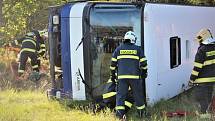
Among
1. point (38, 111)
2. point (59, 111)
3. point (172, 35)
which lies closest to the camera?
point (59, 111)

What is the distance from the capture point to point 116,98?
368 inches

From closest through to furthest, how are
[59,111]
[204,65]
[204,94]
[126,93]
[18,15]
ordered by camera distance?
1. [126,93]
2. [204,65]
3. [204,94]
4. [59,111]
5. [18,15]

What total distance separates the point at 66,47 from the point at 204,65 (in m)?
2.74

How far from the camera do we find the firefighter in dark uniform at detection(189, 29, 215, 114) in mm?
9320

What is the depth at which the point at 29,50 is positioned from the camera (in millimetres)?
14695

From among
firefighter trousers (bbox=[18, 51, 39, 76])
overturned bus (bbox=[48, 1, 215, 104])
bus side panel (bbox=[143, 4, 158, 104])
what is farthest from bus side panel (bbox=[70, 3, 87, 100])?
firefighter trousers (bbox=[18, 51, 39, 76])

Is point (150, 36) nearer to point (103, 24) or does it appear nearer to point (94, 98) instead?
point (103, 24)

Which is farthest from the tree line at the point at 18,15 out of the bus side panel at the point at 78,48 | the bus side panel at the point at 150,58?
the bus side panel at the point at 150,58

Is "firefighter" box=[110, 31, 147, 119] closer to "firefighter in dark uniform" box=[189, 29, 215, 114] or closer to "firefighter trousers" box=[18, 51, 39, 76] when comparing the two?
"firefighter in dark uniform" box=[189, 29, 215, 114]

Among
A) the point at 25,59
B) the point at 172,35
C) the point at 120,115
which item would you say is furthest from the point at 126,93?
the point at 25,59

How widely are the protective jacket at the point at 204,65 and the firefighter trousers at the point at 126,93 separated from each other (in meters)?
1.02

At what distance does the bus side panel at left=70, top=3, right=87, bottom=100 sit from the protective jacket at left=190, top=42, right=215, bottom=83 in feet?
7.18

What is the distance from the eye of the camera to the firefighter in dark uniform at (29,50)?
1459 centimetres

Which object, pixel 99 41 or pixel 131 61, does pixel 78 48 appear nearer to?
pixel 99 41
